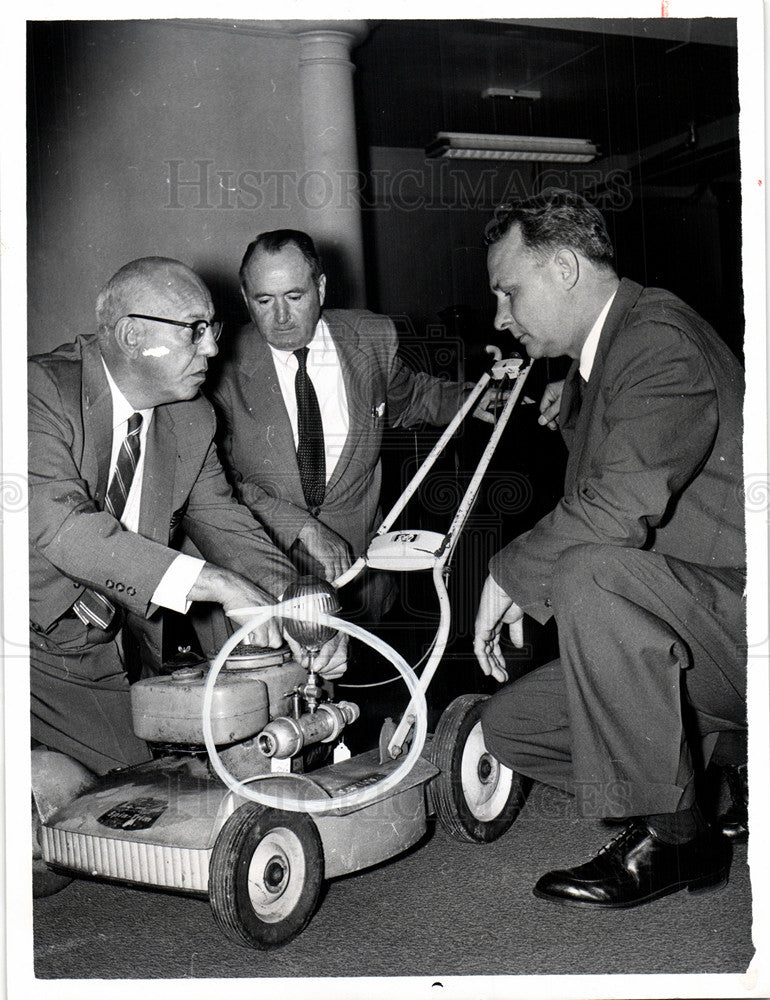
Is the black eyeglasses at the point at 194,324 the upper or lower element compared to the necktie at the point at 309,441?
upper

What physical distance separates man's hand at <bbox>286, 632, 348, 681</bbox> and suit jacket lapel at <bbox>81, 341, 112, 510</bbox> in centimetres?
54

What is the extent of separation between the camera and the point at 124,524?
2176 mm

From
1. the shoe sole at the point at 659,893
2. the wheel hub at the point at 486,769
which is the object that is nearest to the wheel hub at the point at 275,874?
the shoe sole at the point at 659,893

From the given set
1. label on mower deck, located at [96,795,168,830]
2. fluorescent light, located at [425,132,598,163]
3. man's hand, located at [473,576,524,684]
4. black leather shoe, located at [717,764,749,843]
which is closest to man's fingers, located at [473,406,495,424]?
man's hand, located at [473,576,524,684]

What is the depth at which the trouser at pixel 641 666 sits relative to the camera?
6.00 feet

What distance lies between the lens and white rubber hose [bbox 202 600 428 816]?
5.96 feet

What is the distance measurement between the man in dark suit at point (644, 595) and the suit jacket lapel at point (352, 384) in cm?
78

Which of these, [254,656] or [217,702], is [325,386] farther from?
[217,702]

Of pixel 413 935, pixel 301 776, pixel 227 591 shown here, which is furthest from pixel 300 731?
pixel 413 935

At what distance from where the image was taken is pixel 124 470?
2176mm

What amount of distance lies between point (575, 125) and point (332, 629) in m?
4.45

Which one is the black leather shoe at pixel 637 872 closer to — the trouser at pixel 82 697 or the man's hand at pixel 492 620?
the man's hand at pixel 492 620

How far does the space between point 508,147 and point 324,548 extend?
3.84 m

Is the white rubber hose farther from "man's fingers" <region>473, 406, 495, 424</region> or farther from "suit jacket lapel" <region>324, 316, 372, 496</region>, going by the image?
"man's fingers" <region>473, 406, 495, 424</region>
